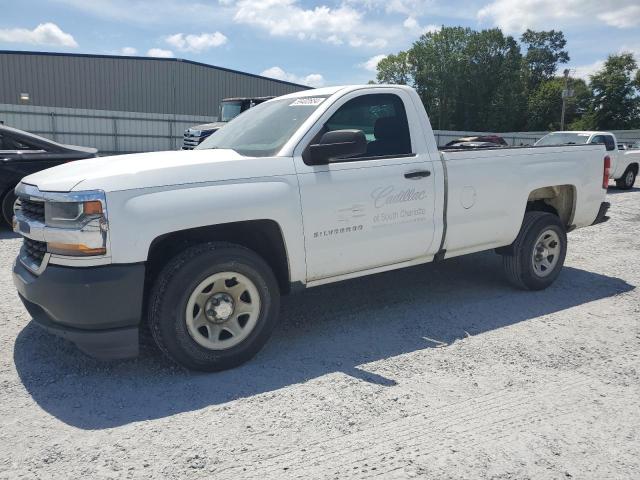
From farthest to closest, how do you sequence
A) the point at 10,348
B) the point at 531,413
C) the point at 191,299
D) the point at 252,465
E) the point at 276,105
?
1. the point at 276,105
2. the point at 10,348
3. the point at 191,299
4. the point at 531,413
5. the point at 252,465

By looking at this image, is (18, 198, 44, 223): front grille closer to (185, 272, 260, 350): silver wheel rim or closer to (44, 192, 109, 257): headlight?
(44, 192, 109, 257): headlight

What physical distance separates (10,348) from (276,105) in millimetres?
2879

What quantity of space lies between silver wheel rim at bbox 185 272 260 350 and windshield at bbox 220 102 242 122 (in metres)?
14.4

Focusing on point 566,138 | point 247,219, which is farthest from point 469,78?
point 247,219

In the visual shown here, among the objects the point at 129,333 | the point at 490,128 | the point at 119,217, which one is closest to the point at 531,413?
the point at 129,333

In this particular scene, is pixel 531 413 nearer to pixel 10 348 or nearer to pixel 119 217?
pixel 119 217

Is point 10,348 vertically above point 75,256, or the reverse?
point 75,256

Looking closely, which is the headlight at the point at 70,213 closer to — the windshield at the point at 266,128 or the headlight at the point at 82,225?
the headlight at the point at 82,225

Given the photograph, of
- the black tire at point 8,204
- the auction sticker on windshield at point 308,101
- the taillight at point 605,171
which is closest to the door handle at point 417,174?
the auction sticker on windshield at point 308,101

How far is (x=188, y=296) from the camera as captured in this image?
351cm

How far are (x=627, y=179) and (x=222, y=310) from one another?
16.6 m

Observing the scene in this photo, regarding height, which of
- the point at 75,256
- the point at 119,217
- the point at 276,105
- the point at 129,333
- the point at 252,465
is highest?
the point at 276,105

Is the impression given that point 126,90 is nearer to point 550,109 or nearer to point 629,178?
point 629,178

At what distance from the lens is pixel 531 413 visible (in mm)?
3221
